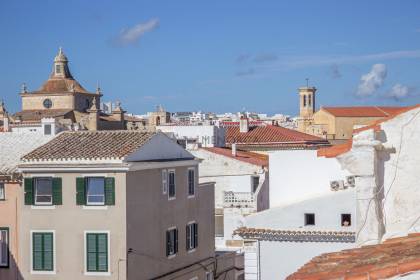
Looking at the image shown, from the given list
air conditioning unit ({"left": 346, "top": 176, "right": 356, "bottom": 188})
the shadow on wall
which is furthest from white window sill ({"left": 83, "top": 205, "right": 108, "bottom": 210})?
air conditioning unit ({"left": 346, "top": 176, "right": 356, "bottom": 188})

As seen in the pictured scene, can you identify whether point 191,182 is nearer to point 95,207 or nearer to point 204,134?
point 95,207

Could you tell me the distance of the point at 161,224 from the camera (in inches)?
1087

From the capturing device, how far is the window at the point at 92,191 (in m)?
25.3

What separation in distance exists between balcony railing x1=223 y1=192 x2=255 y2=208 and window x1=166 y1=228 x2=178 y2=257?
10.1 meters

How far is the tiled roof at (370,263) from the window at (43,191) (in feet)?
62.5

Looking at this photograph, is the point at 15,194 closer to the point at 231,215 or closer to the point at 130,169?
the point at 130,169

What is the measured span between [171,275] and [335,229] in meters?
7.50

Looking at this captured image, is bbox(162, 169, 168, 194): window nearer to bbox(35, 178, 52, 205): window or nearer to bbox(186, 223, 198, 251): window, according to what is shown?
bbox(186, 223, 198, 251): window

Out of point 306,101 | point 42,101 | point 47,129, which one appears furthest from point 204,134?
point 306,101

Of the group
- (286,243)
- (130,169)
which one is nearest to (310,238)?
(286,243)

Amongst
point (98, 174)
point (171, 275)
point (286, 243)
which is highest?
point (98, 174)

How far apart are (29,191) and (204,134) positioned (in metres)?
31.5

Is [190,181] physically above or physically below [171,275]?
above

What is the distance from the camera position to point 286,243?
23266mm
